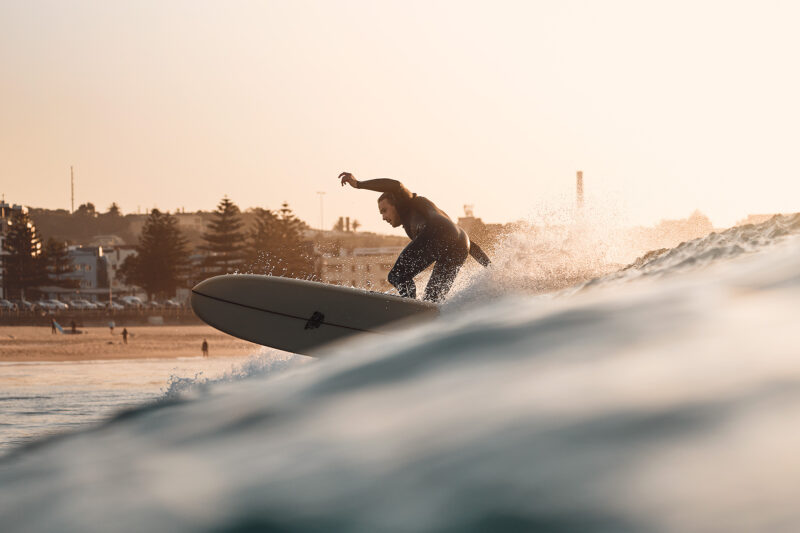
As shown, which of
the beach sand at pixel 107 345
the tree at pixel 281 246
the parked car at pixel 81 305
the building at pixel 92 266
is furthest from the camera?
the building at pixel 92 266

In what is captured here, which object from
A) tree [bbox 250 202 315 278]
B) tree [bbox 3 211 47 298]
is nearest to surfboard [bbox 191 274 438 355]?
tree [bbox 250 202 315 278]

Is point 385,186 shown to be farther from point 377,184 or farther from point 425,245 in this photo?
point 425,245

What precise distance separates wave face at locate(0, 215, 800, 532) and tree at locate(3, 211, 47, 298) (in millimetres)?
101323

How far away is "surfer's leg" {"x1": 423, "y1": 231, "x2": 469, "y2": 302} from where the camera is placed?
9.46m

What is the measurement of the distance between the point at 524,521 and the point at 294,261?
87.0m

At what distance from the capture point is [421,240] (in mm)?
9500

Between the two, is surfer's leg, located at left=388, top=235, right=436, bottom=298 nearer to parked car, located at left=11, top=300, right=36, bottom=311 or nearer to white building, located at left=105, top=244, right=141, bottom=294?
parked car, located at left=11, top=300, right=36, bottom=311

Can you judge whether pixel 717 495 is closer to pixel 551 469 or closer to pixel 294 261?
pixel 551 469

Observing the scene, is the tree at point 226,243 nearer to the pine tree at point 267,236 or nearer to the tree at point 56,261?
the pine tree at point 267,236

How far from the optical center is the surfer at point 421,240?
944cm

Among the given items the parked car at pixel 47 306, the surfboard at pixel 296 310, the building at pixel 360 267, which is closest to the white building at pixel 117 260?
the parked car at pixel 47 306

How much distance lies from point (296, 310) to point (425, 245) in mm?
1603

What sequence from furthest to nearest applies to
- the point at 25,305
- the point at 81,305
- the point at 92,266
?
the point at 92,266 < the point at 81,305 < the point at 25,305

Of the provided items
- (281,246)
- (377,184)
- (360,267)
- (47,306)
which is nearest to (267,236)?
(281,246)
